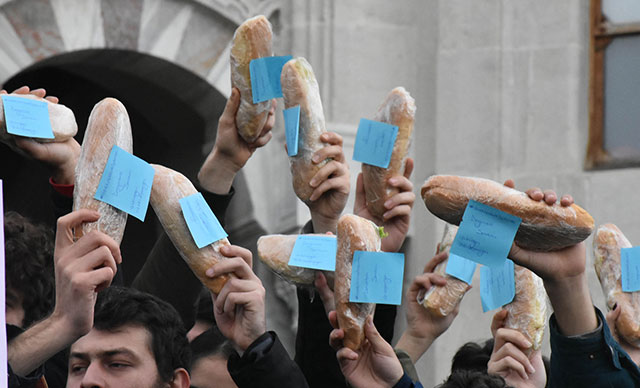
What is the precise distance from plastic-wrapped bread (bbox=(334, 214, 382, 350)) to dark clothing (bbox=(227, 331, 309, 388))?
6.9 inches

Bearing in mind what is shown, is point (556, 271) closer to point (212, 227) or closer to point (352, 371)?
point (352, 371)

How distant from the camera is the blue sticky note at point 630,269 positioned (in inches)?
140

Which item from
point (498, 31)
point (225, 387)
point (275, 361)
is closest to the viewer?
point (275, 361)

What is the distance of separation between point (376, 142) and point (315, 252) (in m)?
0.50

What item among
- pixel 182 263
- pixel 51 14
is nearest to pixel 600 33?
pixel 51 14

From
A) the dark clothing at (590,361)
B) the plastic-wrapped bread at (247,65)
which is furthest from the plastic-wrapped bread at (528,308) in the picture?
the plastic-wrapped bread at (247,65)

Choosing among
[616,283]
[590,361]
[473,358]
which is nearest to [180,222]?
[590,361]

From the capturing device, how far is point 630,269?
11.7ft

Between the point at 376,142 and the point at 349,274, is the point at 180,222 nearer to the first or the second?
the point at 349,274

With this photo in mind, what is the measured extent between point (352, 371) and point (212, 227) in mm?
444

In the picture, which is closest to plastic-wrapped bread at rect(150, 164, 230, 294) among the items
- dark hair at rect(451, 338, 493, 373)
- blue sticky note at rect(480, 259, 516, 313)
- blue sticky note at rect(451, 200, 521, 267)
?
blue sticky note at rect(451, 200, 521, 267)

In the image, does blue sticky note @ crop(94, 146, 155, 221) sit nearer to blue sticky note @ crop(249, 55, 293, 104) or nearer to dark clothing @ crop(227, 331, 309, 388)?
dark clothing @ crop(227, 331, 309, 388)

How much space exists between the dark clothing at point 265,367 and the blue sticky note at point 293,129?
620 millimetres

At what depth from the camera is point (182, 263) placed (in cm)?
358
